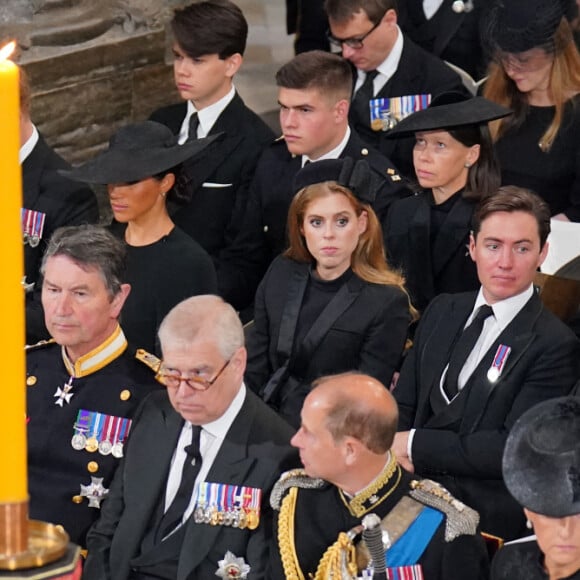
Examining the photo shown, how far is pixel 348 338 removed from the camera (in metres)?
3.91

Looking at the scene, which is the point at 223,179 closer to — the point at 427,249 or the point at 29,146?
the point at 29,146

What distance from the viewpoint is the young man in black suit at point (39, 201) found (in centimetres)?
460

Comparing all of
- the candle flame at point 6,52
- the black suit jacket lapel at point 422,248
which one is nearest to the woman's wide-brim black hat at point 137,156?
the black suit jacket lapel at point 422,248

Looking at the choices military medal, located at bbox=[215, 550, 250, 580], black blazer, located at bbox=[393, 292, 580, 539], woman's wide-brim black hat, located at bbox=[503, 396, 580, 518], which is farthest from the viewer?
black blazer, located at bbox=[393, 292, 580, 539]

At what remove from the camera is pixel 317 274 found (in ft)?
13.2

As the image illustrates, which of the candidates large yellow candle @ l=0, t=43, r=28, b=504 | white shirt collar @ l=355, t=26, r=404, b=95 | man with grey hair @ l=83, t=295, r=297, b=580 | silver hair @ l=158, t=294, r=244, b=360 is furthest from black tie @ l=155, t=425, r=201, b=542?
white shirt collar @ l=355, t=26, r=404, b=95

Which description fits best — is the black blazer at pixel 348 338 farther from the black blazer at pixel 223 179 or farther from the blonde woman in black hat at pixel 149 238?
the black blazer at pixel 223 179

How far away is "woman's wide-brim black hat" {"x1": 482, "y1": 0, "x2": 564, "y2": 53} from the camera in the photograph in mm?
4547

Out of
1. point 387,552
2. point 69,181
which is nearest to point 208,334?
point 387,552

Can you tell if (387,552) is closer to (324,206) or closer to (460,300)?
(460,300)

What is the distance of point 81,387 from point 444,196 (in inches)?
57.1

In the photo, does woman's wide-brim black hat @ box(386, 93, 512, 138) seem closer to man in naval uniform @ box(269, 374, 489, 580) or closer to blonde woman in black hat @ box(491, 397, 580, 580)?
man in naval uniform @ box(269, 374, 489, 580)

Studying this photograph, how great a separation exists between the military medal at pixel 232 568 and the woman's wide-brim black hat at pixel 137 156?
1600 millimetres

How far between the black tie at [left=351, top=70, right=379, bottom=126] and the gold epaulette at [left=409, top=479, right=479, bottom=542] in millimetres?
2659
